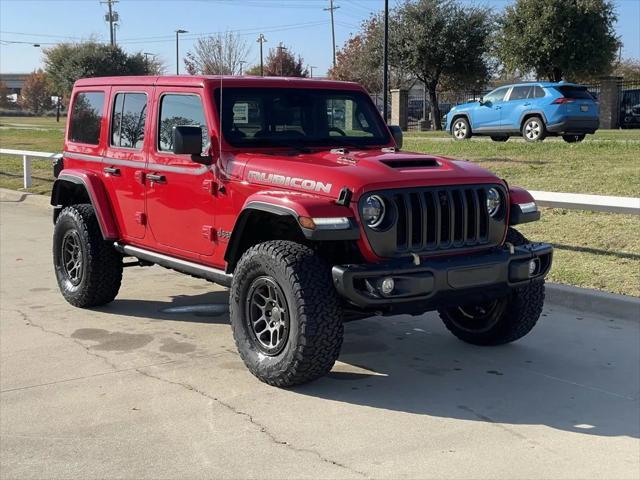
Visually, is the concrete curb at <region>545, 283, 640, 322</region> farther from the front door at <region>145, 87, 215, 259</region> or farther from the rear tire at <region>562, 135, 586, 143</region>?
the rear tire at <region>562, 135, 586, 143</region>

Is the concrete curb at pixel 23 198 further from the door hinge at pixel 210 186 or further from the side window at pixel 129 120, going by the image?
the door hinge at pixel 210 186

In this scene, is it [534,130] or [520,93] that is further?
[520,93]

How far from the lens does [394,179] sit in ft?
15.2

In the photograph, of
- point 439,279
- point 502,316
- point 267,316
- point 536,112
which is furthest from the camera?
point 536,112

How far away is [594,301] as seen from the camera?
21.7 ft

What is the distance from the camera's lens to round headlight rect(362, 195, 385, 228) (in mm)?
4562

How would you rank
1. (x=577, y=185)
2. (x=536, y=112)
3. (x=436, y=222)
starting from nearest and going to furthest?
1. (x=436, y=222)
2. (x=577, y=185)
3. (x=536, y=112)

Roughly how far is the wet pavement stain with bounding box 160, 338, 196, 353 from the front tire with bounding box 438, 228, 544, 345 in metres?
1.89

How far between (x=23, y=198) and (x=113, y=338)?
31.4ft

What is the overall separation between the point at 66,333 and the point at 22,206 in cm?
852

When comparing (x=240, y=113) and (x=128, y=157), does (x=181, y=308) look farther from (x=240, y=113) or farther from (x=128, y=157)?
(x=240, y=113)

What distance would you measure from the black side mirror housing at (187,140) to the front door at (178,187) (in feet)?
0.80

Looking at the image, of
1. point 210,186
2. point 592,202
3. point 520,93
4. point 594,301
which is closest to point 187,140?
point 210,186

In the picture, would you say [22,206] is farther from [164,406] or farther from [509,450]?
[509,450]
